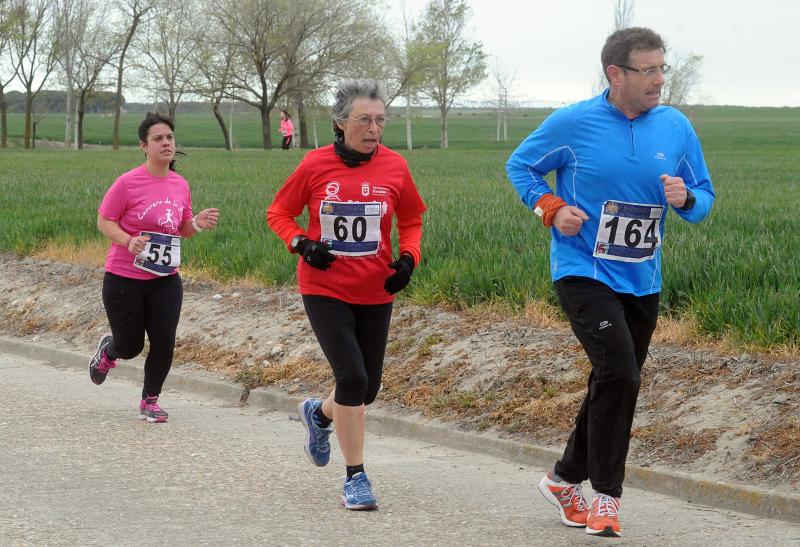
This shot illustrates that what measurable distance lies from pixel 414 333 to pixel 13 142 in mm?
81299

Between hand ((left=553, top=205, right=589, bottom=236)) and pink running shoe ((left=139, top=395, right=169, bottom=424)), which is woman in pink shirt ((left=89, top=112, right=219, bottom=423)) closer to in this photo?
pink running shoe ((left=139, top=395, right=169, bottom=424))

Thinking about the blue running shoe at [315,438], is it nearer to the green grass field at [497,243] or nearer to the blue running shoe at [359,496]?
the blue running shoe at [359,496]

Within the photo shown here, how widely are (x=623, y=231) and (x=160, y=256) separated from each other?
12.0 ft

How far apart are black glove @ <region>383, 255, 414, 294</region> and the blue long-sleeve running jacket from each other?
725 millimetres

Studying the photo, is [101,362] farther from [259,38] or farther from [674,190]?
[259,38]

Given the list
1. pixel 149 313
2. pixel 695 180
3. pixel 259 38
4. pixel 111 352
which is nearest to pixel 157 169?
pixel 149 313

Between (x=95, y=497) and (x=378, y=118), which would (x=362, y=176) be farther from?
(x=95, y=497)

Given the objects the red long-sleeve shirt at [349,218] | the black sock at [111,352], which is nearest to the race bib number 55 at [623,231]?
the red long-sleeve shirt at [349,218]

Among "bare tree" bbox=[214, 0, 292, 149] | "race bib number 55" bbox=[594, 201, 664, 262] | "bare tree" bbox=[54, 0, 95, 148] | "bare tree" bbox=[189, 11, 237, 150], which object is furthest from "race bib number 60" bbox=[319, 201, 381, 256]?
"bare tree" bbox=[54, 0, 95, 148]

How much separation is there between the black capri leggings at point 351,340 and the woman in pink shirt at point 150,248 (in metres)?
2.16

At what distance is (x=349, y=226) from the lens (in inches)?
234

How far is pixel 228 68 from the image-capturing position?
70500mm

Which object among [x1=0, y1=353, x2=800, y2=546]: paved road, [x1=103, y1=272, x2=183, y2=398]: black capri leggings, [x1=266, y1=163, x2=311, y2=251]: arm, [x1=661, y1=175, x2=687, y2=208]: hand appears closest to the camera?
[x1=661, y1=175, x2=687, y2=208]: hand

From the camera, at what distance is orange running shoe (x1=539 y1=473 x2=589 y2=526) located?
5.57 meters
